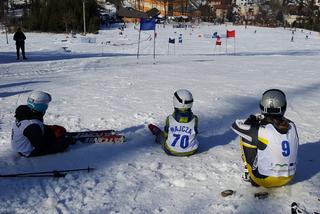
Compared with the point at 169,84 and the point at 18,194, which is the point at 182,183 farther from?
the point at 169,84

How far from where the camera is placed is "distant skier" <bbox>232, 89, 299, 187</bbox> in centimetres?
480

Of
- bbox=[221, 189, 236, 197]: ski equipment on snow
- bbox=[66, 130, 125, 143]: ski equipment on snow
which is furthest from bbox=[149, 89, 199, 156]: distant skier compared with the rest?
bbox=[221, 189, 236, 197]: ski equipment on snow

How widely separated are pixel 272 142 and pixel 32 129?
3.25 metres

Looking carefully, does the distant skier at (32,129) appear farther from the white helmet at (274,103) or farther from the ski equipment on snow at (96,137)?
the white helmet at (274,103)

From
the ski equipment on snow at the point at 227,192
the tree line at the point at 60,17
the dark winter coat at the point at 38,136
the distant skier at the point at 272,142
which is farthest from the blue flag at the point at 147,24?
the tree line at the point at 60,17

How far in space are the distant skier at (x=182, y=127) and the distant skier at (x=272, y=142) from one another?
1.17m

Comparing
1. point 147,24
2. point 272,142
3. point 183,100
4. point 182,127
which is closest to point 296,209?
point 272,142

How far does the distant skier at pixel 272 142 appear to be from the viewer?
4.80 metres

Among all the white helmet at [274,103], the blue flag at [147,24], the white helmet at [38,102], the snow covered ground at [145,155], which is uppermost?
the blue flag at [147,24]

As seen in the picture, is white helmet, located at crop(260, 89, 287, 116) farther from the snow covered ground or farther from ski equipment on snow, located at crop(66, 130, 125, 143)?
ski equipment on snow, located at crop(66, 130, 125, 143)

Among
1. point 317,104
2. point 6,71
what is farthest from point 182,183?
point 6,71

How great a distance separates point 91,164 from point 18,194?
4.20 ft

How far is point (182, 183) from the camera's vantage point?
5250 mm

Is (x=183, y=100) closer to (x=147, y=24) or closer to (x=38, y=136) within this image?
(x=38, y=136)
